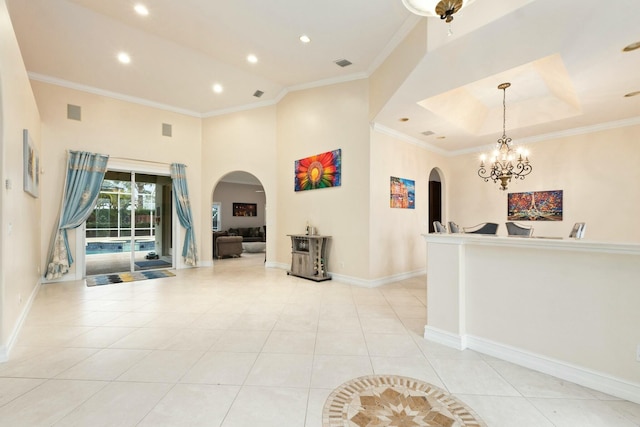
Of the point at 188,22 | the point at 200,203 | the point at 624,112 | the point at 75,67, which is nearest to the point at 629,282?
the point at 624,112

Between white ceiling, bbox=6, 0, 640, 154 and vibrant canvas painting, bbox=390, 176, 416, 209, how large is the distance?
41.5 inches

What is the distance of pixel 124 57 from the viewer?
16.8ft

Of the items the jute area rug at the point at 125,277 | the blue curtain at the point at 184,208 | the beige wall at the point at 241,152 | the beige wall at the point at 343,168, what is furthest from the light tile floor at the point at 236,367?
the beige wall at the point at 241,152

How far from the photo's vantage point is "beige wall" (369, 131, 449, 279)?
17.5 ft

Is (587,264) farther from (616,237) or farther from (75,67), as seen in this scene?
(75,67)

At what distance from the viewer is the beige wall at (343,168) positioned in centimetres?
535

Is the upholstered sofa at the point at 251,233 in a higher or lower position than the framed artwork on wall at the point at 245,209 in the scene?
lower

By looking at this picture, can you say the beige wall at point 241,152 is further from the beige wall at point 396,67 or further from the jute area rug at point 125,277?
the beige wall at point 396,67

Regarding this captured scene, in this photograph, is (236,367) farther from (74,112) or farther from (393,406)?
(74,112)

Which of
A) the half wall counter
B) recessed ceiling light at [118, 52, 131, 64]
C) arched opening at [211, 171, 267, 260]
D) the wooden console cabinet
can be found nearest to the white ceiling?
recessed ceiling light at [118, 52, 131, 64]

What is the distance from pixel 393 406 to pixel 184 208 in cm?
652

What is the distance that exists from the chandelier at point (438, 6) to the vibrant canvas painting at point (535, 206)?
586 centimetres

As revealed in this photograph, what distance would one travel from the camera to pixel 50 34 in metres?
4.48

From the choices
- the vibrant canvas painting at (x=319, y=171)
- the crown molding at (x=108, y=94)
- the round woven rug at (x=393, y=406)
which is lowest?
the round woven rug at (x=393, y=406)
